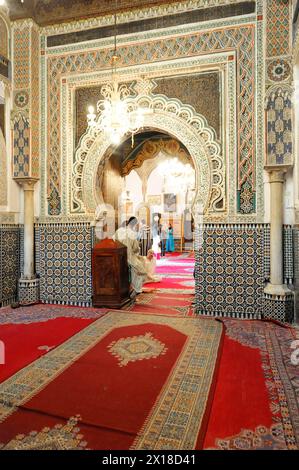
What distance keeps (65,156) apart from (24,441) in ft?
13.2

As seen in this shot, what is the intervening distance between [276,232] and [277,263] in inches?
15.2

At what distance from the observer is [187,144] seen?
4398mm

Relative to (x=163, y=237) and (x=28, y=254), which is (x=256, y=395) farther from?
(x=163, y=237)

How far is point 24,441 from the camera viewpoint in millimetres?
1726

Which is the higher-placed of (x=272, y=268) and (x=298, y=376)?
(x=272, y=268)

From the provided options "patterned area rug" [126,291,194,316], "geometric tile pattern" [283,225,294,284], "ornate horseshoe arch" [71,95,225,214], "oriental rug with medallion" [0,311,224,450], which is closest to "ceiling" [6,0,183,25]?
"ornate horseshoe arch" [71,95,225,214]

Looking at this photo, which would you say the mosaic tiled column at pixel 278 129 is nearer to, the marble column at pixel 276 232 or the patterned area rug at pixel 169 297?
the marble column at pixel 276 232

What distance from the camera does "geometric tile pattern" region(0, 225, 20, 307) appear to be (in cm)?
480

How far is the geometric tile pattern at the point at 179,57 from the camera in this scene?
165 inches

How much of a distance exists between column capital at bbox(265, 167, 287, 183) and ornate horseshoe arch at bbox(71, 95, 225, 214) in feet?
1.98

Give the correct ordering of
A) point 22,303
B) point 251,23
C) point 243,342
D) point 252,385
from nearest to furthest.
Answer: point 252,385, point 243,342, point 251,23, point 22,303

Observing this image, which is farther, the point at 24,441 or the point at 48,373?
the point at 48,373
